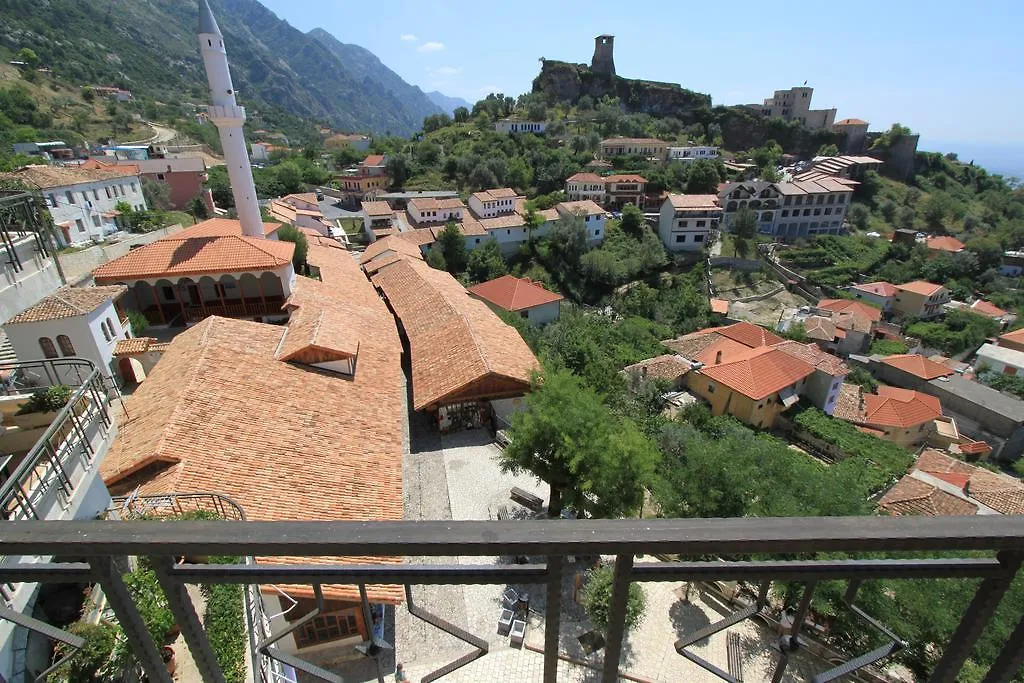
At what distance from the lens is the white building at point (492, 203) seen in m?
47.7

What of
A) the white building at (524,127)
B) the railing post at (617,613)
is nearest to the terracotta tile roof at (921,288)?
the railing post at (617,613)

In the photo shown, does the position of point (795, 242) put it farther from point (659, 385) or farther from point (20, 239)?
point (20, 239)

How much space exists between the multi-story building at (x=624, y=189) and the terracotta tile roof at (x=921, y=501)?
4300 centimetres

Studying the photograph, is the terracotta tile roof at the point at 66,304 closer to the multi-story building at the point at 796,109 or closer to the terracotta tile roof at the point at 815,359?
the terracotta tile roof at the point at 815,359

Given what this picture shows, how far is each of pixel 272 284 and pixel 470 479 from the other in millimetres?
12830

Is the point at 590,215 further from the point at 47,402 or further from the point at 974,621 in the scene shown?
the point at 974,621

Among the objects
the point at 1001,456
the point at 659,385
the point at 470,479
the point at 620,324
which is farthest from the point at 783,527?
the point at 1001,456

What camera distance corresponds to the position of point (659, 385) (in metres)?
24.9

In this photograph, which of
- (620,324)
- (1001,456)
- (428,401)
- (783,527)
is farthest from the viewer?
(620,324)

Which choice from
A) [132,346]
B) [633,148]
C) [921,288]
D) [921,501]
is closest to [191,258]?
[132,346]

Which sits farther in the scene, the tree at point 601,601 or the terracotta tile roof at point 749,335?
the terracotta tile roof at point 749,335

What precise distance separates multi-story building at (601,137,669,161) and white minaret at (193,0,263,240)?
54.6 m

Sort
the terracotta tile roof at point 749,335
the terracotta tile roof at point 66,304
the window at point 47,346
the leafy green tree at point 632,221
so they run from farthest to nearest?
1. the leafy green tree at point 632,221
2. the terracotta tile roof at point 749,335
3. the window at point 47,346
4. the terracotta tile roof at point 66,304

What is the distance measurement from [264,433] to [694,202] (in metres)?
47.4
